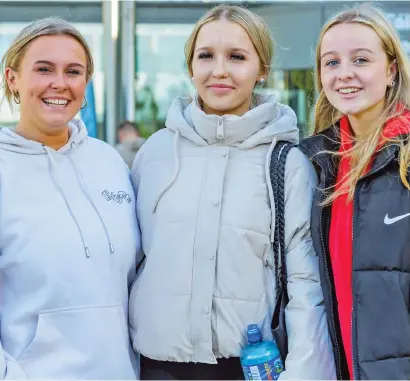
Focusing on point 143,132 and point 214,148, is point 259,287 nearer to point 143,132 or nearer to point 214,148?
point 214,148

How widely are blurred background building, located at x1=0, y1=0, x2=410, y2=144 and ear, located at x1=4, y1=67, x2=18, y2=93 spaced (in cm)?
621

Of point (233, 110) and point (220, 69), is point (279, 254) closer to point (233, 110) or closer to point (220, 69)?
point (233, 110)

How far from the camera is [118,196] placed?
2.69 meters

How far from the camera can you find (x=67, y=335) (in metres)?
2.44

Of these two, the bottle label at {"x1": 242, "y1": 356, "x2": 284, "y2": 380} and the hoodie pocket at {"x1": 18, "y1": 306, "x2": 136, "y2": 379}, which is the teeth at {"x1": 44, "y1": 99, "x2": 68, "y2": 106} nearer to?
the hoodie pocket at {"x1": 18, "y1": 306, "x2": 136, "y2": 379}

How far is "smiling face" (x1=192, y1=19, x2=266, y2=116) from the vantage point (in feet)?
8.68

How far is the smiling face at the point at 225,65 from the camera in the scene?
2.64m

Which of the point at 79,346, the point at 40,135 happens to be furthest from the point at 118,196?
the point at 79,346

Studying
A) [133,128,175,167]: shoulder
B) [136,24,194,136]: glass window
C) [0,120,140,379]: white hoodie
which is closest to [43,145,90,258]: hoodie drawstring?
[0,120,140,379]: white hoodie

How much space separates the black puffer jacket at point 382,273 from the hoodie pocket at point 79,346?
82 centimetres

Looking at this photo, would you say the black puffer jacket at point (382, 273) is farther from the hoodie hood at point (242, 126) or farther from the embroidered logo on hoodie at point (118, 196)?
the embroidered logo on hoodie at point (118, 196)

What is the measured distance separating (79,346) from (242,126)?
0.96 meters

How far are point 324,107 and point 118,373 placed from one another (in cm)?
128

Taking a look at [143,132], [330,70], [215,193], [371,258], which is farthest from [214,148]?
[143,132]
